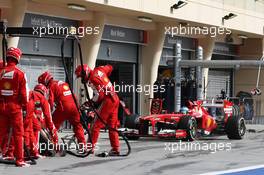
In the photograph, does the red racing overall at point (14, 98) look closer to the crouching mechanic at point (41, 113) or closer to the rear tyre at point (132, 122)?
the crouching mechanic at point (41, 113)

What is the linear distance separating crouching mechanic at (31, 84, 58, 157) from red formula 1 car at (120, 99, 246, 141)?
4.88 metres

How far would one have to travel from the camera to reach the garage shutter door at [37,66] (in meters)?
22.4

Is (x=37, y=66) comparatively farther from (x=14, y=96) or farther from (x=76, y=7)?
(x=14, y=96)

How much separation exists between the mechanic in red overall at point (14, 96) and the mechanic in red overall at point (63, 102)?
1.88 meters

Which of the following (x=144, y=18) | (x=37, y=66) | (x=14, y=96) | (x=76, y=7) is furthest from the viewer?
(x=144, y=18)

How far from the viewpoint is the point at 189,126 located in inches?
693

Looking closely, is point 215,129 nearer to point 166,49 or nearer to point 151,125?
point 151,125

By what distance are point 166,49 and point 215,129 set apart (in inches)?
438

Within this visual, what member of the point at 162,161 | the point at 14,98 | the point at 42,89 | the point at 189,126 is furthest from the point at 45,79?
the point at 189,126

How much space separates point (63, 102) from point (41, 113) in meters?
0.49

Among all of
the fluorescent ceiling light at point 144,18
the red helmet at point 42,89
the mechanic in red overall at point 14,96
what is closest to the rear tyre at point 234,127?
the red helmet at point 42,89

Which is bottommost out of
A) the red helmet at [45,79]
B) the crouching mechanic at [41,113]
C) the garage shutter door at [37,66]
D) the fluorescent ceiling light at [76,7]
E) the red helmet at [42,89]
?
the crouching mechanic at [41,113]

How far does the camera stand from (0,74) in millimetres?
11773

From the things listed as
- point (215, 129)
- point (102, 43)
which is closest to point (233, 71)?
point (102, 43)
